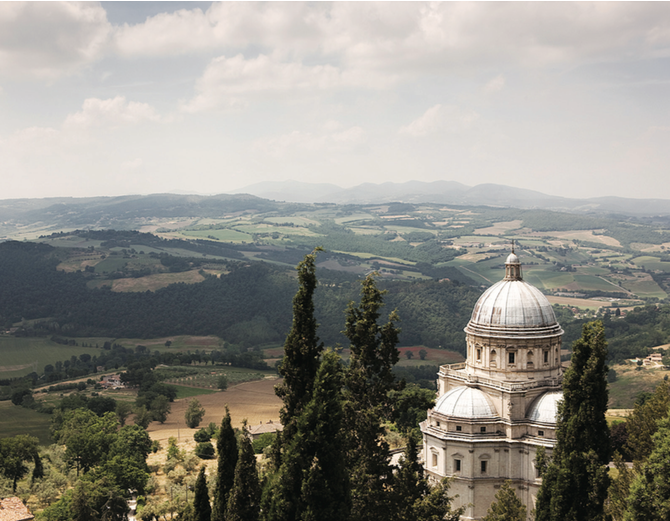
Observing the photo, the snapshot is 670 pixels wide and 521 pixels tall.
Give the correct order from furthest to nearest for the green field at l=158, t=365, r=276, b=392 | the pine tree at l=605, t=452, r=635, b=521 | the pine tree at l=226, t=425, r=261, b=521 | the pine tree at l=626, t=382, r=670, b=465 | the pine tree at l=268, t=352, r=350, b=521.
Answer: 1. the green field at l=158, t=365, r=276, b=392
2. the pine tree at l=626, t=382, r=670, b=465
3. the pine tree at l=605, t=452, r=635, b=521
4. the pine tree at l=226, t=425, r=261, b=521
5. the pine tree at l=268, t=352, r=350, b=521

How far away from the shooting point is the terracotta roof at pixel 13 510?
62906 mm

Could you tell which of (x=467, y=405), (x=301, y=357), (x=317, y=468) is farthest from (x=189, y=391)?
(x=317, y=468)

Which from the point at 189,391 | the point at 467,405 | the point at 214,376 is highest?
the point at 467,405

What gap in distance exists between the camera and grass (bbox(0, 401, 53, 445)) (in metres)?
113

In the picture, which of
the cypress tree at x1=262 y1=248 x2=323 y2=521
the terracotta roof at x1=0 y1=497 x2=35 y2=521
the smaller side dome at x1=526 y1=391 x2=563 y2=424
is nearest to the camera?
the cypress tree at x1=262 y1=248 x2=323 y2=521

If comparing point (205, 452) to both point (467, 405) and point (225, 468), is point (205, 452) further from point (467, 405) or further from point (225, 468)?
point (225, 468)

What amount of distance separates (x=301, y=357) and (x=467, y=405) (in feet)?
90.4

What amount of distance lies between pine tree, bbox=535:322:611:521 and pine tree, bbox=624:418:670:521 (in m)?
2.02

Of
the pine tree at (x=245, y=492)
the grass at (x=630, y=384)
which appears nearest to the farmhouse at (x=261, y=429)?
the grass at (x=630, y=384)

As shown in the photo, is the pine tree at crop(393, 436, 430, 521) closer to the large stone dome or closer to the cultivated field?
the large stone dome

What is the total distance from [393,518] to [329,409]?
949 cm

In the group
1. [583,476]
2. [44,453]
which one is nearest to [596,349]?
[583,476]

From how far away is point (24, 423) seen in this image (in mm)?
121625

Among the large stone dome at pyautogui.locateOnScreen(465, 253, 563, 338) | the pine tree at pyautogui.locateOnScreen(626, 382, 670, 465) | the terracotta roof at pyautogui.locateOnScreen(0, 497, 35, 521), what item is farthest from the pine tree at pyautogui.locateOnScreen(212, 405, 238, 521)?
the terracotta roof at pyautogui.locateOnScreen(0, 497, 35, 521)
